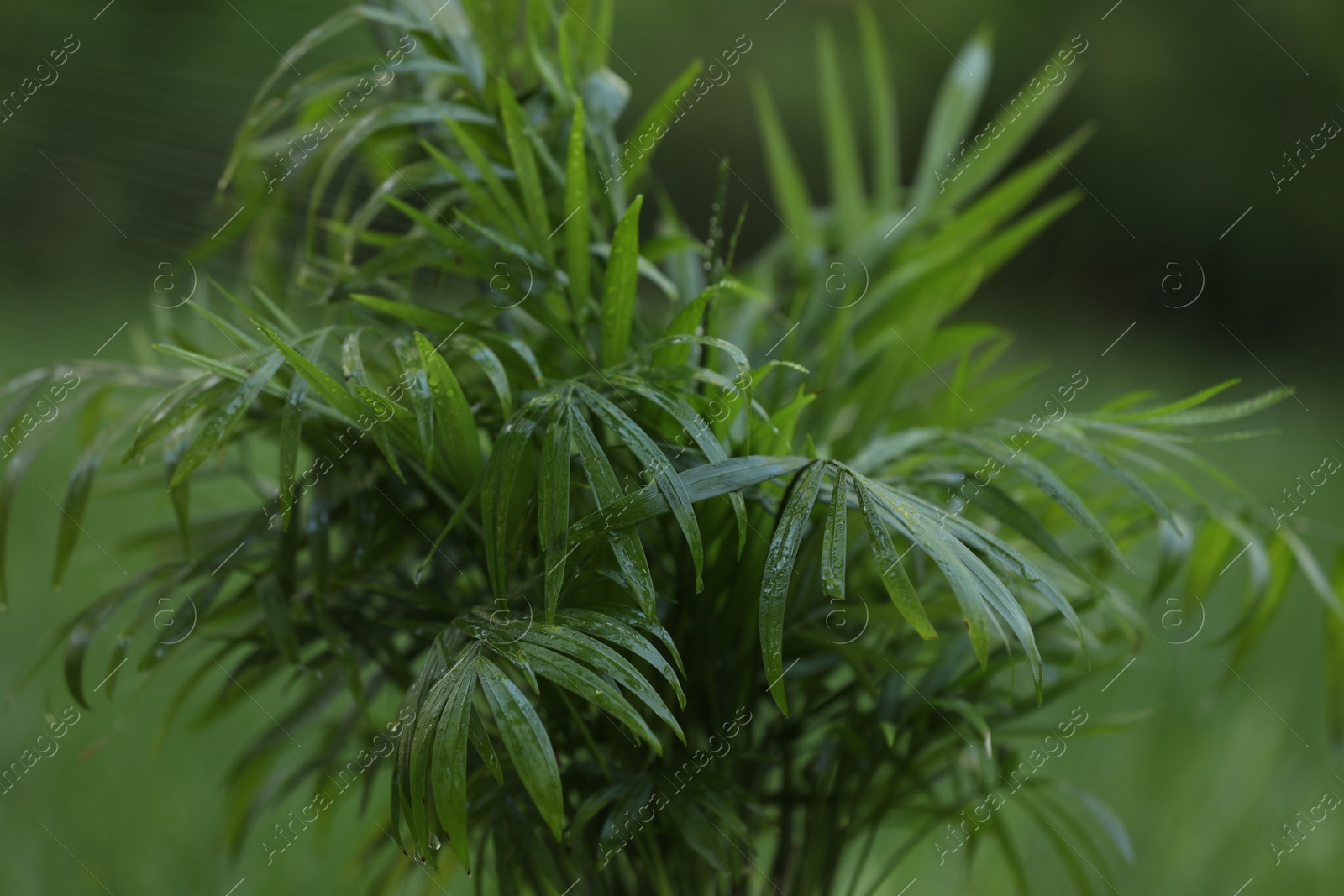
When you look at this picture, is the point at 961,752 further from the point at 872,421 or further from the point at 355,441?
the point at 355,441

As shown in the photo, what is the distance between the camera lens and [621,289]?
45cm

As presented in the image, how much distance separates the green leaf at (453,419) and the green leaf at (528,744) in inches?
4.5

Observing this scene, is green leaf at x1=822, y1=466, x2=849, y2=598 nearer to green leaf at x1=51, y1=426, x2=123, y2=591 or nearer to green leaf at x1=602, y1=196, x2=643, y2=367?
green leaf at x1=602, y1=196, x2=643, y2=367

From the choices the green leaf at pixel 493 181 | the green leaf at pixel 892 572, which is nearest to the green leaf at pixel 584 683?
the green leaf at pixel 892 572

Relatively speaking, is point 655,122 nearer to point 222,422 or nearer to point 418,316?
point 418,316

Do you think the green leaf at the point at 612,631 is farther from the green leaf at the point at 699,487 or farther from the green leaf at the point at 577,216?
the green leaf at the point at 577,216

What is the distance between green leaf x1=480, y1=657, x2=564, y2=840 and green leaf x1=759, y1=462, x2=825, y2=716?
84 millimetres

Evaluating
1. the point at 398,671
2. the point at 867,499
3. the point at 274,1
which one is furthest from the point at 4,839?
the point at 867,499

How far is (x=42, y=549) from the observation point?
1466 mm

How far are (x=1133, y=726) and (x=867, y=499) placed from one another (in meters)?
0.26

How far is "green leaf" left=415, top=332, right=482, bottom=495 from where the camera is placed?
1.33 ft

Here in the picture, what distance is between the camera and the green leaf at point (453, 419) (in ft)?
1.33

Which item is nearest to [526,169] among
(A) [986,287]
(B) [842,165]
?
(B) [842,165]

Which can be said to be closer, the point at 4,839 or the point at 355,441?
the point at 355,441
